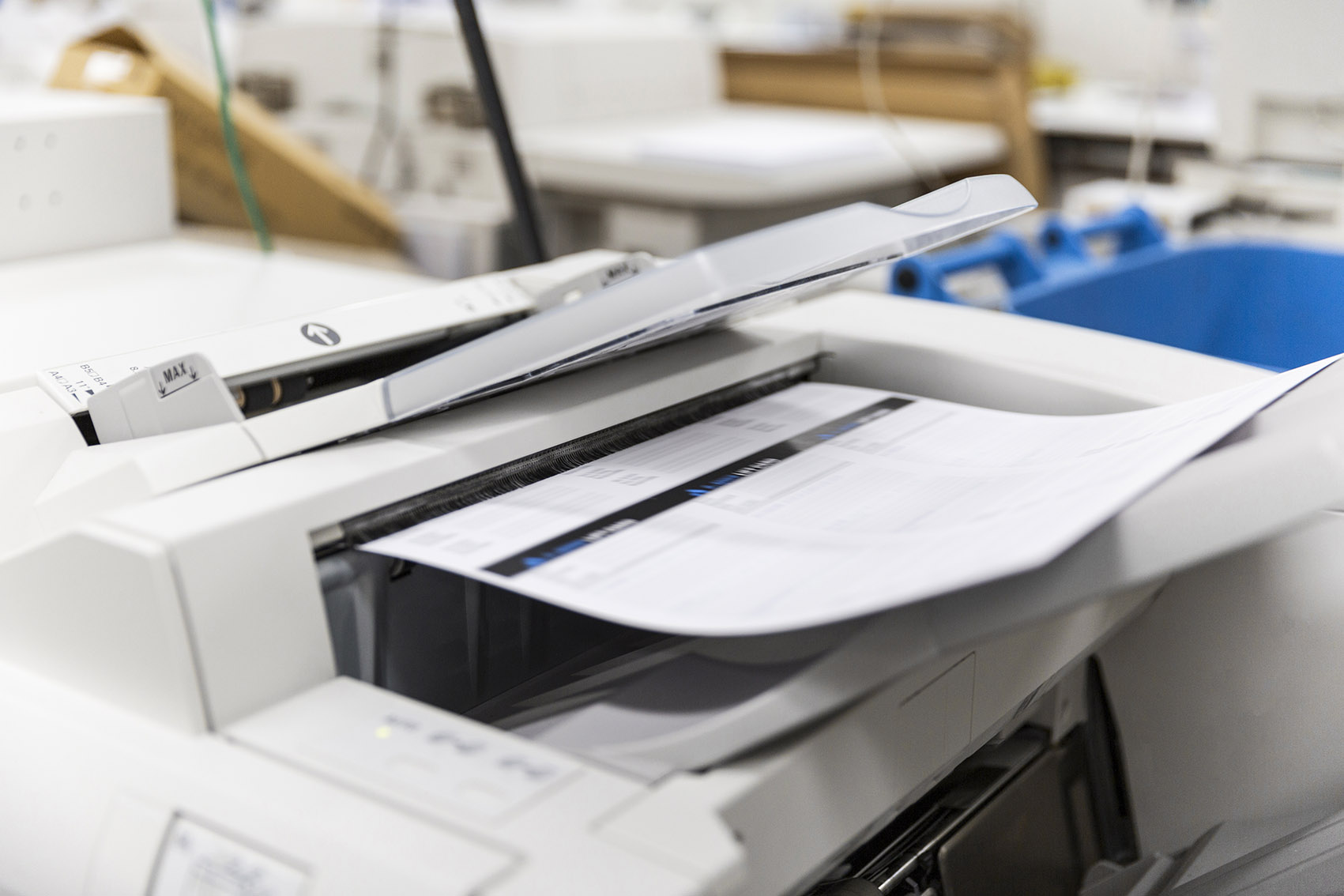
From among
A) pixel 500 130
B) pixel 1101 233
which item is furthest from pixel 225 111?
pixel 1101 233

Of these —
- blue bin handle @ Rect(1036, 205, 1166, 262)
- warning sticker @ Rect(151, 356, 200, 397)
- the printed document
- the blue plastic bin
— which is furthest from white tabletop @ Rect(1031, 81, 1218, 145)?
warning sticker @ Rect(151, 356, 200, 397)

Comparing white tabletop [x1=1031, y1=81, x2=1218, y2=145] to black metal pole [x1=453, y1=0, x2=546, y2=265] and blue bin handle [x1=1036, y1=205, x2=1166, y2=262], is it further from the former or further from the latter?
black metal pole [x1=453, y1=0, x2=546, y2=265]

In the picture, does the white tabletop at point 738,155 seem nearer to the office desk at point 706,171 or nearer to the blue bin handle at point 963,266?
the office desk at point 706,171

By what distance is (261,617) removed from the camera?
0.43 m

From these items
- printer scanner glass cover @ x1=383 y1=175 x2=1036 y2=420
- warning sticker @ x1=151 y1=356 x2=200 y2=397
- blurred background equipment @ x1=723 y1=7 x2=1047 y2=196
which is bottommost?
warning sticker @ x1=151 y1=356 x2=200 y2=397

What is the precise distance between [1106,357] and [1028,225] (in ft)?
3.00

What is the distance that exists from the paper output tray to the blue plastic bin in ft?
1.97

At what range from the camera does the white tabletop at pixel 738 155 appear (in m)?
1.76

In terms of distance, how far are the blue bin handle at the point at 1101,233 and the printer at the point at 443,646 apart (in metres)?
0.66

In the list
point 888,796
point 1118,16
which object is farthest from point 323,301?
point 1118,16

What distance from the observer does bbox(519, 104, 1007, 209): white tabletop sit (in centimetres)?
176

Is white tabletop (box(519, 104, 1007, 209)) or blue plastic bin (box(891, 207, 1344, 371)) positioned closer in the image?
blue plastic bin (box(891, 207, 1344, 371))

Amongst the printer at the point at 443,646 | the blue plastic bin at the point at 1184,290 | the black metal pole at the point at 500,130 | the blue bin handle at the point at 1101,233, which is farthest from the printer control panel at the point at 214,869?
the blue bin handle at the point at 1101,233

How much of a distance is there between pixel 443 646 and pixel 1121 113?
2260mm
